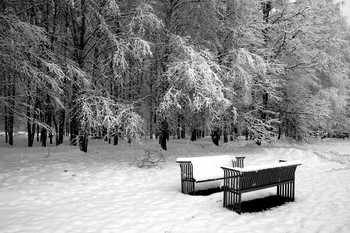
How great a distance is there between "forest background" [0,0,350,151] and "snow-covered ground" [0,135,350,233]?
144 centimetres

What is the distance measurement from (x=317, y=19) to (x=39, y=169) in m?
15.3

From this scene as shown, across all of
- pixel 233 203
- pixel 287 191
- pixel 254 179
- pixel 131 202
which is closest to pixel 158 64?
pixel 131 202

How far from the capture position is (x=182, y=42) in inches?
434

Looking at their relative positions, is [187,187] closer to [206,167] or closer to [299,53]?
[206,167]

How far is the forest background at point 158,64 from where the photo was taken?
8.93 metres

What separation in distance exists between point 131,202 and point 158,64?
26.1 feet

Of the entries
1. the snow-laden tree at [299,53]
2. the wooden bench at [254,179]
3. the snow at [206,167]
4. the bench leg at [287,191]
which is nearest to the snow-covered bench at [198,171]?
the snow at [206,167]

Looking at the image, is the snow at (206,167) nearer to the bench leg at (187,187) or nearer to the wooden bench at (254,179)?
the bench leg at (187,187)

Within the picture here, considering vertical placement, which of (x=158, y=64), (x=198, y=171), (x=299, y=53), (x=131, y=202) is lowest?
(x=131, y=202)

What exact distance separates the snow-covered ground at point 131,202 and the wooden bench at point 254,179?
0.85ft

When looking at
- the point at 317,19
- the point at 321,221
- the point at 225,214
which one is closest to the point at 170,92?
the point at 225,214

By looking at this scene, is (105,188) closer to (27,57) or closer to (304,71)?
(27,57)

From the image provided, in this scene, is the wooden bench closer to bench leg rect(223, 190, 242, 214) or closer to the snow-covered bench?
bench leg rect(223, 190, 242, 214)

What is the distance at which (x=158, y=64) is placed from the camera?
13.0 meters
